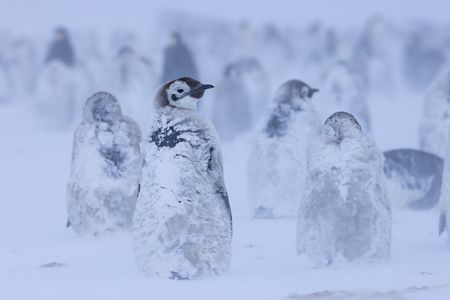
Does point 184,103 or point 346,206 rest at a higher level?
point 184,103

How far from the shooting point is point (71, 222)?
7555 millimetres

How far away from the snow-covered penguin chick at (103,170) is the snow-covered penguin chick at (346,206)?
6.90 feet

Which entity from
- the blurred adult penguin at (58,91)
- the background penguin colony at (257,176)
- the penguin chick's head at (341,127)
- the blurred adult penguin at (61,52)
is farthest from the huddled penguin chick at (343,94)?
the penguin chick's head at (341,127)

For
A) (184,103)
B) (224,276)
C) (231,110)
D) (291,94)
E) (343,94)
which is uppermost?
(343,94)

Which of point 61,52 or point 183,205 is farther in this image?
point 61,52

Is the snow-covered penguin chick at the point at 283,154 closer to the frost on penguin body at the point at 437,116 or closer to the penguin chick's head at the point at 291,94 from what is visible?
the penguin chick's head at the point at 291,94

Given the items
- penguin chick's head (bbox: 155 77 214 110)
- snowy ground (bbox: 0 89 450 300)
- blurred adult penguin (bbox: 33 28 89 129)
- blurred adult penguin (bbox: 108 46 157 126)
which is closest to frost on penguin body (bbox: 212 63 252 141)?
blurred adult penguin (bbox: 108 46 157 126)

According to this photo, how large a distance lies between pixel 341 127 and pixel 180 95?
1176 mm

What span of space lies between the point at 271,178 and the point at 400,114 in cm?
997

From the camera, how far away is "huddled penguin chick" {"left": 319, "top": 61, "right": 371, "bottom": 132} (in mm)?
13414

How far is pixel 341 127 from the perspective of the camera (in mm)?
5863

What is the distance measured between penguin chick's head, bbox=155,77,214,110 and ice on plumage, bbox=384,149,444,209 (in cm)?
393

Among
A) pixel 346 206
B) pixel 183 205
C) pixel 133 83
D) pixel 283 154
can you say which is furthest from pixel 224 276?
pixel 133 83

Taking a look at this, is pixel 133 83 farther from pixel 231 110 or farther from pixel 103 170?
pixel 103 170
